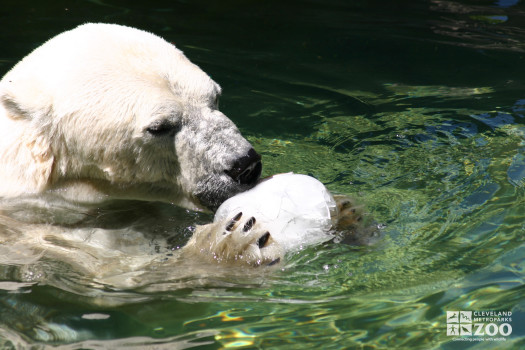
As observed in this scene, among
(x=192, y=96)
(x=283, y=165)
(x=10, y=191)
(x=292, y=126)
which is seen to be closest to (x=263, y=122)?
(x=292, y=126)

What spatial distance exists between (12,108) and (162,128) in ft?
2.62

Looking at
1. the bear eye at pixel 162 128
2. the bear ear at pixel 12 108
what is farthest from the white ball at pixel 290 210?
the bear ear at pixel 12 108

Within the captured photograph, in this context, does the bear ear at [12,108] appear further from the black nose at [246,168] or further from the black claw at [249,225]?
the black claw at [249,225]

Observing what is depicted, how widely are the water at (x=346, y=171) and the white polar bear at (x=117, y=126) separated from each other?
1.17 feet

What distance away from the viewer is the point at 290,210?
3324 mm

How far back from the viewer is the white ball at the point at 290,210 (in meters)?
3.32

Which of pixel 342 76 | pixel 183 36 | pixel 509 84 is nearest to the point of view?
pixel 509 84

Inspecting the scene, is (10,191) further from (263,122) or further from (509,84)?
(509,84)

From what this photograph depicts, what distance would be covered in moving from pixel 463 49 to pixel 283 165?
2843 millimetres

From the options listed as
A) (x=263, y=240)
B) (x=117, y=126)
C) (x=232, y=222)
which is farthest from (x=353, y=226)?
(x=117, y=126)

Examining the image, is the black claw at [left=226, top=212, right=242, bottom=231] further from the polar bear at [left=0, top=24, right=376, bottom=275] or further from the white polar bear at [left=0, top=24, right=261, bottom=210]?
the white polar bear at [left=0, top=24, right=261, bottom=210]

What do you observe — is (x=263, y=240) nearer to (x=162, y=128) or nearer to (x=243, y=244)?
(x=243, y=244)

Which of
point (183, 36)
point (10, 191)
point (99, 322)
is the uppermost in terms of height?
point (183, 36)

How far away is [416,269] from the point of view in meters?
3.30
